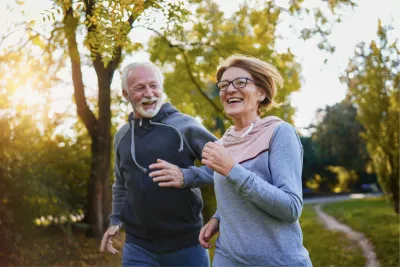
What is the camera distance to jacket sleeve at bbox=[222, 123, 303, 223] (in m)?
2.51

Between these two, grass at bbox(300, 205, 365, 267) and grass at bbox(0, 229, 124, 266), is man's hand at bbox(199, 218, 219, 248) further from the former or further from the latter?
grass at bbox(300, 205, 365, 267)

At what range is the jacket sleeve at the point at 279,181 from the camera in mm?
2510

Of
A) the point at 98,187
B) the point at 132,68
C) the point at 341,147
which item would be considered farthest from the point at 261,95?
the point at 341,147

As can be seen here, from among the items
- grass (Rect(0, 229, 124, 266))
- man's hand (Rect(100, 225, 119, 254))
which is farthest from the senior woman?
grass (Rect(0, 229, 124, 266))

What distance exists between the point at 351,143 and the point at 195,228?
36643mm

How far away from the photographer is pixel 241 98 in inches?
115

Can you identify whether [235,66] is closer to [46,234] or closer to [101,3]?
[101,3]

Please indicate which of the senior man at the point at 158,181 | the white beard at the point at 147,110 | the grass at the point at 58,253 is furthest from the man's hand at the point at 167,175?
the grass at the point at 58,253

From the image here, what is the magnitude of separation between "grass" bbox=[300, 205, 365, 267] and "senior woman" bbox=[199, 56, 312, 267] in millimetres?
7912

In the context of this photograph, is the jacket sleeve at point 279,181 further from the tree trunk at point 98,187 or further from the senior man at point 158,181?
the tree trunk at point 98,187

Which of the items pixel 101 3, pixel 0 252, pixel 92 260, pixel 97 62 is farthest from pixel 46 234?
pixel 101 3

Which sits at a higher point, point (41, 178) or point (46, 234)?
point (41, 178)

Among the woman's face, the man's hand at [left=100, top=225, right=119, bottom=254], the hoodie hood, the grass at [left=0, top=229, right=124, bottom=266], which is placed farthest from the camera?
the grass at [left=0, top=229, right=124, bottom=266]

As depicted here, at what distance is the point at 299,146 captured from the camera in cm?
271
